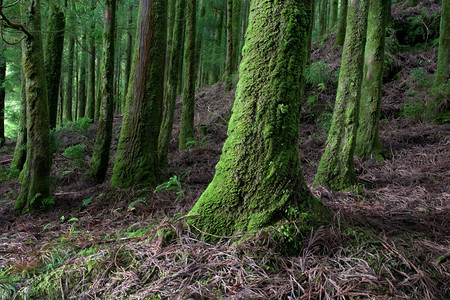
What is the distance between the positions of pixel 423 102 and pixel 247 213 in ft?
25.8

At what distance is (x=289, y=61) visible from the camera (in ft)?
7.84

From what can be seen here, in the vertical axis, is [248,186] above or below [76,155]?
above

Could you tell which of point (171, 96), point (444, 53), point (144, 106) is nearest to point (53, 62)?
point (171, 96)

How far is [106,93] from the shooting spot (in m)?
5.96

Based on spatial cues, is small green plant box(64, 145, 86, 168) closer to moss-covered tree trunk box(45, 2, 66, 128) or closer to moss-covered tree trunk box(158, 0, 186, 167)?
moss-covered tree trunk box(45, 2, 66, 128)

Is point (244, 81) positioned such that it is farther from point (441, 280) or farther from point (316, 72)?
point (316, 72)

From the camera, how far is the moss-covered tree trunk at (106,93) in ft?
19.5

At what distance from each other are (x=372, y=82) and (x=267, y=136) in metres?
4.39

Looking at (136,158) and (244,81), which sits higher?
(244,81)

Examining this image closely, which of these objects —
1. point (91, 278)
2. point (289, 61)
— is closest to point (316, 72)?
point (289, 61)

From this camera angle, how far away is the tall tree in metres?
5.18

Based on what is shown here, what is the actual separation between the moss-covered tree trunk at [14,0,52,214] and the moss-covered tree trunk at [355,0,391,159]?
19.6 feet

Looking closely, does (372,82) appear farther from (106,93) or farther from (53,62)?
(53,62)

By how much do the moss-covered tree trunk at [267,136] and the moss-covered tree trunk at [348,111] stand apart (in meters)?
2.26
